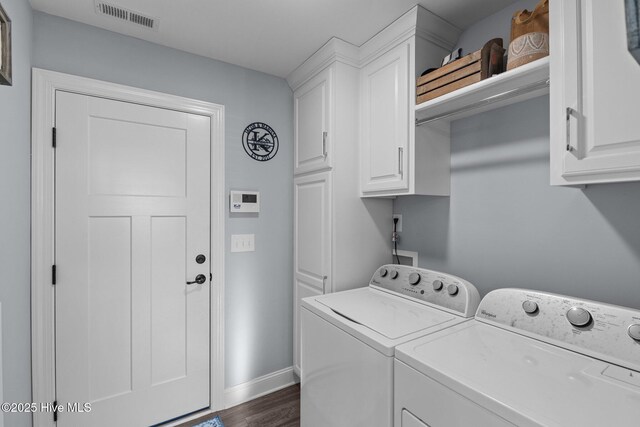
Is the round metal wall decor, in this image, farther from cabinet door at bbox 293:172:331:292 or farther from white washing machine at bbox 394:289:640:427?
white washing machine at bbox 394:289:640:427

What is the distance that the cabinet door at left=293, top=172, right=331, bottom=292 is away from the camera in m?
1.96

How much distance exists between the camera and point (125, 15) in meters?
1.64

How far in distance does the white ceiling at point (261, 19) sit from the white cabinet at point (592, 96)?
0.66 meters

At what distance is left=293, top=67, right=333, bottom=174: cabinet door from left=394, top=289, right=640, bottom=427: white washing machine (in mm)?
1268

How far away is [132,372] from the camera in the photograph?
1844 millimetres

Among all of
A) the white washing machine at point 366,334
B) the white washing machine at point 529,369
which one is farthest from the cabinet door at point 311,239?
the white washing machine at point 529,369

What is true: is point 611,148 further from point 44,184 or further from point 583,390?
point 44,184

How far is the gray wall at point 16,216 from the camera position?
1.22m

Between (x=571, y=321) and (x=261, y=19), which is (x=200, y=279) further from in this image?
(x=571, y=321)

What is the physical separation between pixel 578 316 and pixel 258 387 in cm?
209

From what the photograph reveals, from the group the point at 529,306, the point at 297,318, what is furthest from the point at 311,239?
the point at 529,306

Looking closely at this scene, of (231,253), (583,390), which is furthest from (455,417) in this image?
(231,253)

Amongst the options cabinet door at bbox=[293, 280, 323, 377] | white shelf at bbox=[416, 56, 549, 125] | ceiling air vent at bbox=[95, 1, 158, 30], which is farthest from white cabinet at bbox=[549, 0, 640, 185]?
ceiling air vent at bbox=[95, 1, 158, 30]

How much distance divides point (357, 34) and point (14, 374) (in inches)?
97.7
